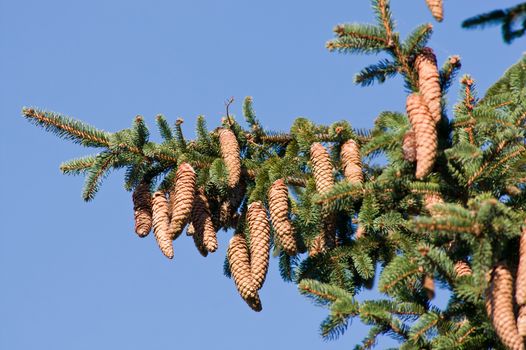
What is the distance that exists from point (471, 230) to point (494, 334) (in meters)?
0.60

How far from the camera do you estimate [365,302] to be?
17.4ft

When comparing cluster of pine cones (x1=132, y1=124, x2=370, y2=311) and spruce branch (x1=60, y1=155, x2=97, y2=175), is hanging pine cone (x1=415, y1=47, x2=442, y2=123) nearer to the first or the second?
cluster of pine cones (x1=132, y1=124, x2=370, y2=311)

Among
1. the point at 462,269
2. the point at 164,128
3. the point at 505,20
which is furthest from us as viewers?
the point at 164,128

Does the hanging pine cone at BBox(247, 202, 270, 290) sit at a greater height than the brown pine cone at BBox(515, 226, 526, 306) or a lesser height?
greater

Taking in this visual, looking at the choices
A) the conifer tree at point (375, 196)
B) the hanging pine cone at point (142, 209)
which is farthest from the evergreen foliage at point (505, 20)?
the hanging pine cone at point (142, 209)

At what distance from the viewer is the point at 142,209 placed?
22.2 feet

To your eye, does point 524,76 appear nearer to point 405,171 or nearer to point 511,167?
point 511,167

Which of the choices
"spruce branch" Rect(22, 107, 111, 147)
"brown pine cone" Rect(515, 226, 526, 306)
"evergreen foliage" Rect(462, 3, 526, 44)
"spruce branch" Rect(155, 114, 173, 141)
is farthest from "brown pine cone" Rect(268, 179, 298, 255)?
"evergreen foliage" Rect(462, 3, 526, 44)

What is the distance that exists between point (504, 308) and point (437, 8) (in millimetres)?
1570

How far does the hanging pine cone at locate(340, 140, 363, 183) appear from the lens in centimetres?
633

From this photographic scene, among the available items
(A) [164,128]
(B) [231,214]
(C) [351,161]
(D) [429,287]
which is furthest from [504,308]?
(A) [164,128]

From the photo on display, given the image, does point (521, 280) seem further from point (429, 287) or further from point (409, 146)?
point (409, 146)

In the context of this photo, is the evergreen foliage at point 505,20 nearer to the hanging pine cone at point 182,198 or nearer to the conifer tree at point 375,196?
the conifer tree at point 375,196

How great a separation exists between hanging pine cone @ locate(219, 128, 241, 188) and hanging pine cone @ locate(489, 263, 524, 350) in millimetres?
2189
